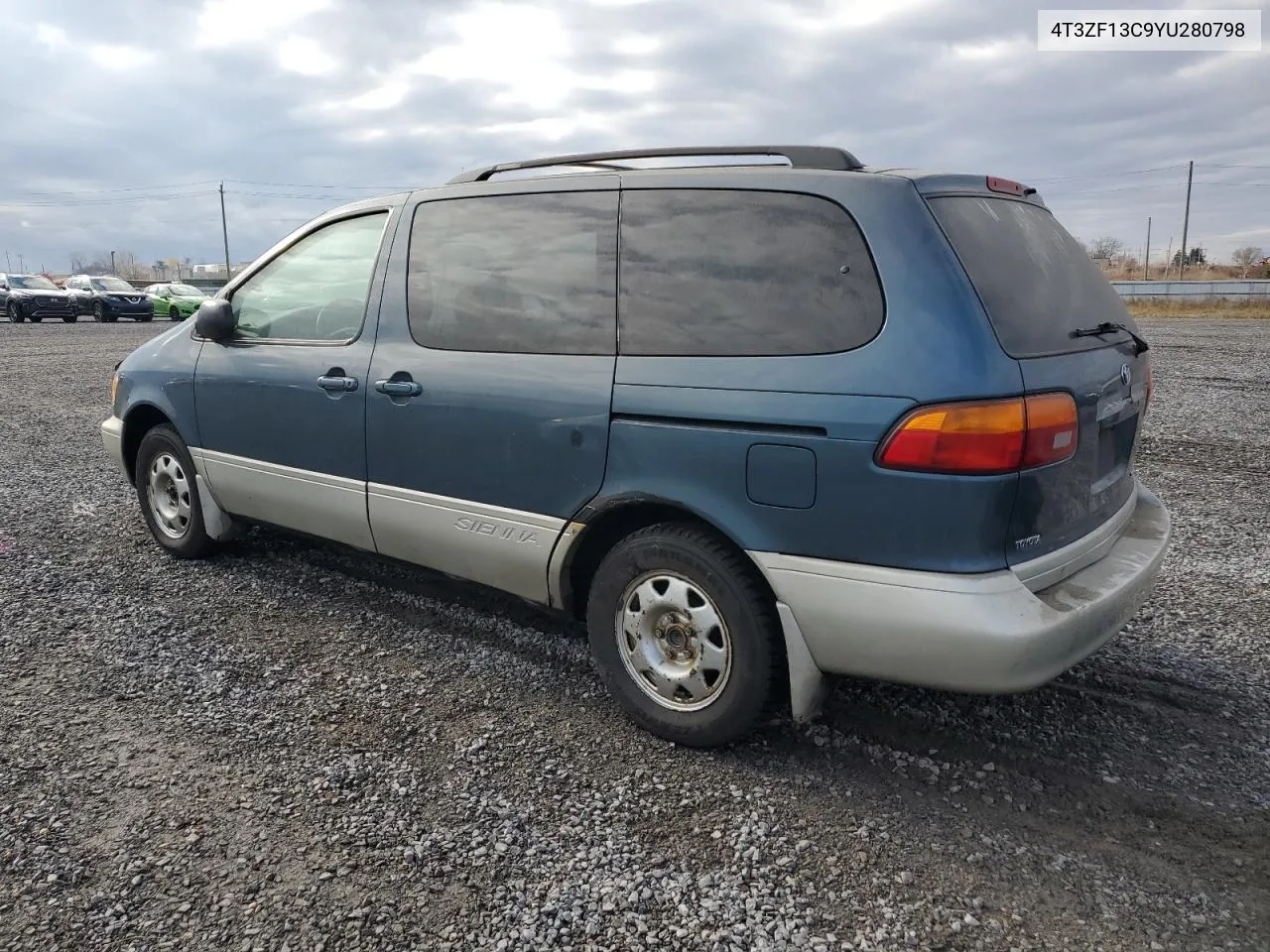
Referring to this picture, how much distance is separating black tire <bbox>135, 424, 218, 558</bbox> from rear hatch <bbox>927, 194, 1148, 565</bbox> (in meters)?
3.88

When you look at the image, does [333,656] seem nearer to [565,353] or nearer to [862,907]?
[565,353]

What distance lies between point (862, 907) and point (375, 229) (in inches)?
126

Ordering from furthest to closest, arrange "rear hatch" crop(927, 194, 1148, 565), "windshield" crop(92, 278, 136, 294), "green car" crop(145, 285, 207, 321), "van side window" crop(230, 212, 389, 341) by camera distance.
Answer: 1. "green car" crop(145, 285, 207, 321)
2. "windshield" crop(92, 278, 136, 294)
3. "van side window" crop(230, 212, 389, 341)
4. "rear hatch" crop(927, 194, 1148, 565)

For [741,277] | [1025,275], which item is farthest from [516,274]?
[1025,275]

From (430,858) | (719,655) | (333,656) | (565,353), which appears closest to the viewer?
(430,858)

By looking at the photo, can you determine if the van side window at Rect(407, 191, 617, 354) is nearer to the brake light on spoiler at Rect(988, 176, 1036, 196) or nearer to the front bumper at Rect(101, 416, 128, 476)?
the brake light on spoiler at Rect(988, 176, 1036, 196)

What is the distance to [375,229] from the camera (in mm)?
3992

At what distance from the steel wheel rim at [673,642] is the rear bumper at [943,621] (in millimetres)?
302

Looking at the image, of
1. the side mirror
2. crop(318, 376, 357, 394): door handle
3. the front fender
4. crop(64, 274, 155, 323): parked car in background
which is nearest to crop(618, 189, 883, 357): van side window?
crop(318, 376, 357, 394): door handle

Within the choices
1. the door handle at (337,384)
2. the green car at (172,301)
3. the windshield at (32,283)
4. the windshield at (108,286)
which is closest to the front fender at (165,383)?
the door handle at (337,384)

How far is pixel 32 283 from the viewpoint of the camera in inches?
1182

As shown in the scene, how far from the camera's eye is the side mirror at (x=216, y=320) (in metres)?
4.43

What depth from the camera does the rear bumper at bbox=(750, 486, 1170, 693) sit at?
2.50 metres

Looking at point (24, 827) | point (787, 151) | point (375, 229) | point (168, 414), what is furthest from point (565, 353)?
point (168, 414)
